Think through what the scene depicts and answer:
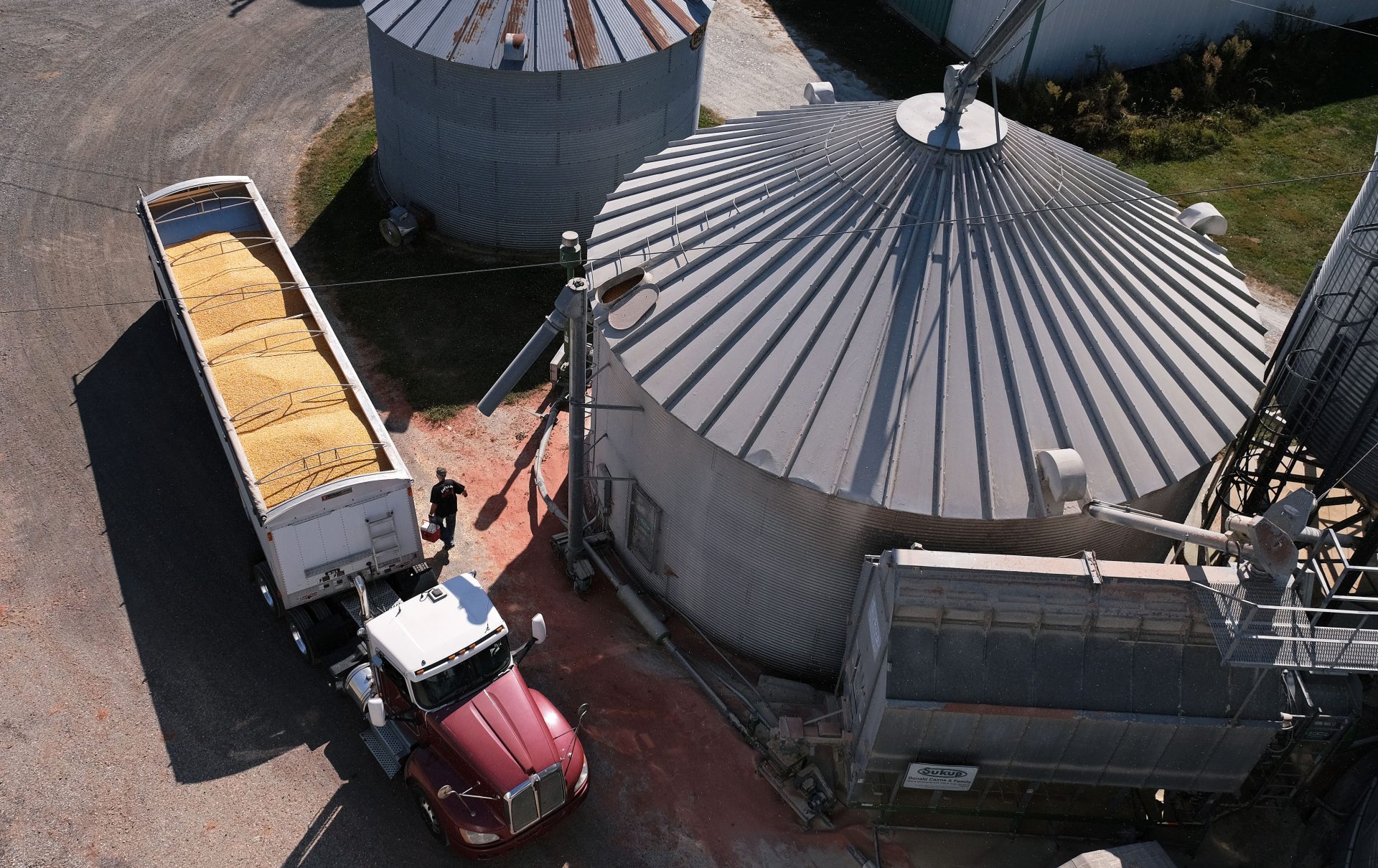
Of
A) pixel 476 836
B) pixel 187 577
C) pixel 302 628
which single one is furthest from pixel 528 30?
pixel 476 836

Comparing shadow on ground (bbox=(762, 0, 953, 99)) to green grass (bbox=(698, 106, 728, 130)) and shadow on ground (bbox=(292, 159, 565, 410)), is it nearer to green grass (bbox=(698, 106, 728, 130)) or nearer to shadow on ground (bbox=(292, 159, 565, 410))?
green grass (bbox=(698, 106, 728, 130))

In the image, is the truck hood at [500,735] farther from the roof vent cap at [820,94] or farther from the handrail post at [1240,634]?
the roof vent cap at [820,94]

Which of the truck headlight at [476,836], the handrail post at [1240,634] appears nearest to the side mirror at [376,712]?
the truck headlight at [476,836]

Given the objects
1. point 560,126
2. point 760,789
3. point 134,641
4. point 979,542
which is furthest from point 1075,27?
point 134,641

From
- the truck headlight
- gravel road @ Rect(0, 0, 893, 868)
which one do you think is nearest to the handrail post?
gravel road @ Rect(0, 0, 893, 868)

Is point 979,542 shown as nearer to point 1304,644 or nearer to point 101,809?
point 1304,644

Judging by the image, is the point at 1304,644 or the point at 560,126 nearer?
the point at 1304,644

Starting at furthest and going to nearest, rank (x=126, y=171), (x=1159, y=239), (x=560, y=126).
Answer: (x=126, y=171) → (x=560, y=126) → (x=1159, y=239)

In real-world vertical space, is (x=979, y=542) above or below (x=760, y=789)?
above
